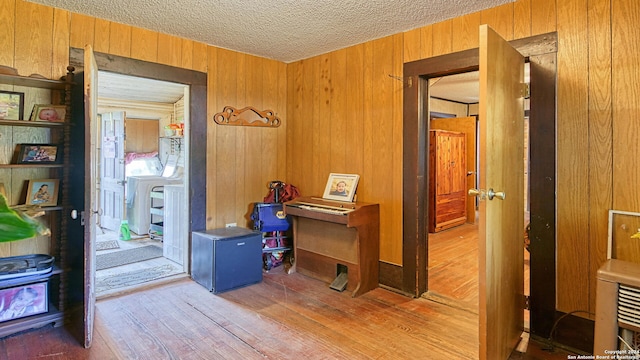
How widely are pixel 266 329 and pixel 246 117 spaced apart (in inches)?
87.3

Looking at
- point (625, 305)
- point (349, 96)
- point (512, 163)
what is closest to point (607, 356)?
point (625, 305)

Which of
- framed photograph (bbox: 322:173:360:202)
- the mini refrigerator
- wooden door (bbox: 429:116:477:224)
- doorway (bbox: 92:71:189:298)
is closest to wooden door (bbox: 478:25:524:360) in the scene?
framed photograph (bbox: 322:173:360:202)

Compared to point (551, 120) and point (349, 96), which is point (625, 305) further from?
point (349, 96)

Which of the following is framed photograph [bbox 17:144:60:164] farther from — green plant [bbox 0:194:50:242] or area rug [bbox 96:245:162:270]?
green plant [bbox 0:194:50:242]

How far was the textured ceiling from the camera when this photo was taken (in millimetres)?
2561

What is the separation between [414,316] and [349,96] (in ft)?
6.83

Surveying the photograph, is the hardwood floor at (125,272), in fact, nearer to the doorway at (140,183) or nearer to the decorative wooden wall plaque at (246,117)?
the doorway at (140,183)

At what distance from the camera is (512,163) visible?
2150mm

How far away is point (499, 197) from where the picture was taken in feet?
6.15

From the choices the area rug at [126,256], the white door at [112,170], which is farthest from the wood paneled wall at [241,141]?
the white door at [112,170]

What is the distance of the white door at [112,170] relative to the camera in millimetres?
5367

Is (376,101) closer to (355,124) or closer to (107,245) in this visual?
(355,124)

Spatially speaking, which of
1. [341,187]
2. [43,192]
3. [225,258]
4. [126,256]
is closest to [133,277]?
[126,256]

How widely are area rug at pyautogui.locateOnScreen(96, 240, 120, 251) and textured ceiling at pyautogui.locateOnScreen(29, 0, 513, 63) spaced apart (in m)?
2.95
